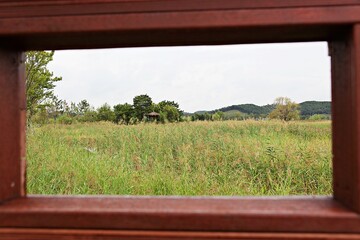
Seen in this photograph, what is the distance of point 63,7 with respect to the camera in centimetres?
53

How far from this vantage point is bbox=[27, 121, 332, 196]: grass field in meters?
2.64

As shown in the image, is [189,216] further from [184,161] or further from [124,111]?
[124,111]

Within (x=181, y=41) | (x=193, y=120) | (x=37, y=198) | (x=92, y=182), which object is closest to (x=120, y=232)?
(x=37, y=198)

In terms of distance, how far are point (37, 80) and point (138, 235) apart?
710 cm

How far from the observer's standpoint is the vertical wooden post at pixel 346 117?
501 mm

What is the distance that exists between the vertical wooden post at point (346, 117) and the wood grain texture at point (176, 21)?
0.03 m

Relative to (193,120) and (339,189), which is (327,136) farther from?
(339,189)

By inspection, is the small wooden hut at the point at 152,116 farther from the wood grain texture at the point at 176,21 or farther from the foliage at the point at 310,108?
the wood grain texture at the point at 176,21

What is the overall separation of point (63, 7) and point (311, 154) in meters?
2.73

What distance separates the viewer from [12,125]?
58 centimetres

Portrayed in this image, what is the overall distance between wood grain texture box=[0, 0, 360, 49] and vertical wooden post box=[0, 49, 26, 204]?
0.05 metres

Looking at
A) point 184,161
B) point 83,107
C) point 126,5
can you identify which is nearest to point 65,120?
point 83,107

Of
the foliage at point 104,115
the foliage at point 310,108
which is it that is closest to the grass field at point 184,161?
the foliage at point 310,108

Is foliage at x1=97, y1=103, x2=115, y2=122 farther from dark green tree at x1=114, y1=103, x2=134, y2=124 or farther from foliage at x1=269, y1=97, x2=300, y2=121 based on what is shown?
foliage at x1=269, y1=97, x2=300, y2=121
